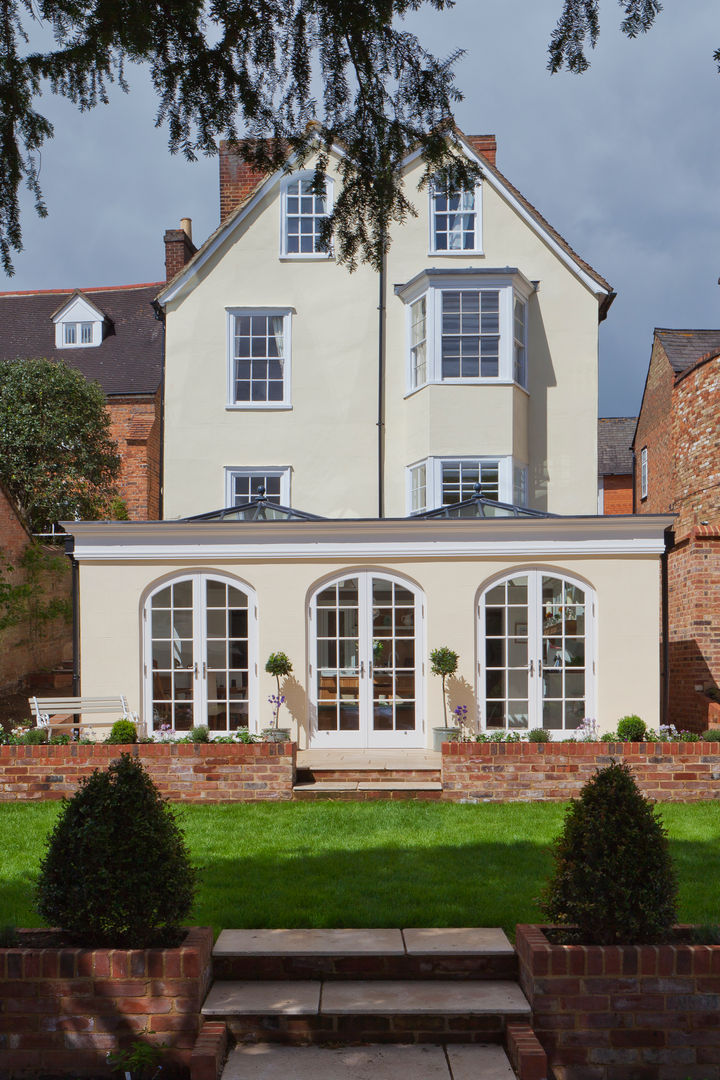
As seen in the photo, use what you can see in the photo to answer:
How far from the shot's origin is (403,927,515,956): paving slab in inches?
224

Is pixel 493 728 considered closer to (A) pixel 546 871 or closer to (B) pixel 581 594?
(B) pixel 581 594

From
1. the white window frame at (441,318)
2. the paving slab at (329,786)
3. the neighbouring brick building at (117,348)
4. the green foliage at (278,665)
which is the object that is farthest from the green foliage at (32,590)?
the paving slab at (329,786)

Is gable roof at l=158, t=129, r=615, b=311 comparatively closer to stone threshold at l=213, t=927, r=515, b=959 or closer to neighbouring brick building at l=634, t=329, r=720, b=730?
neighbouring brick building at l=634, t=329, r=720, b=730

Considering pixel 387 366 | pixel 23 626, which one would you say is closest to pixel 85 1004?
pixel 387 366

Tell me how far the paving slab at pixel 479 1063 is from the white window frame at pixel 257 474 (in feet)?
50.3

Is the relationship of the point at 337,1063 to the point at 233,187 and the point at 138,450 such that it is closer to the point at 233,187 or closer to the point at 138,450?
the point at 233,187

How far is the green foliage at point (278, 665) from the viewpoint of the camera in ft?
44.4

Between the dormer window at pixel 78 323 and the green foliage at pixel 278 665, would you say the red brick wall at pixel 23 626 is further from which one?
the dormer window at pixel 78 323

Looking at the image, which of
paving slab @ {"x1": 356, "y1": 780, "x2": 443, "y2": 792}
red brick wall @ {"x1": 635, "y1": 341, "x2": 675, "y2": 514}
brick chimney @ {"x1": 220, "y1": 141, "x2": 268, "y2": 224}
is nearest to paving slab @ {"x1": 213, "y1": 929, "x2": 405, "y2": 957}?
paving slab @ {"x1": 356, "y1": 780, "x2": 443, "y2": 792}

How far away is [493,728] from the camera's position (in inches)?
547

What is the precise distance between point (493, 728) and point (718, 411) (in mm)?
11887

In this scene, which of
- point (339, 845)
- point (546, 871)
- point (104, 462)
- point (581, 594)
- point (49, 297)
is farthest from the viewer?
point (49, 297)

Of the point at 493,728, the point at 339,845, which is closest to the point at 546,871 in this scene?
the point at 339,845

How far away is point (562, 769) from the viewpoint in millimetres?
11484
